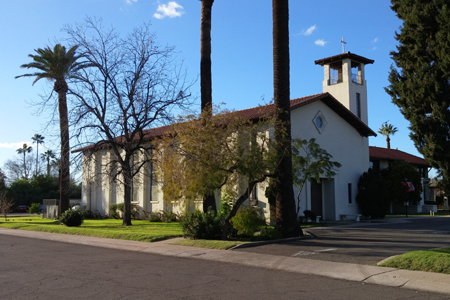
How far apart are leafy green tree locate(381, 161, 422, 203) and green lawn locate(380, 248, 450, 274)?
2547 cm

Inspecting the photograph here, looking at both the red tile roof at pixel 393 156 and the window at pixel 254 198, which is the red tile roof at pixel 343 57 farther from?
the window at pixel 254 198

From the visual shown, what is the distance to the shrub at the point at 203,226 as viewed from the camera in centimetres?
1700

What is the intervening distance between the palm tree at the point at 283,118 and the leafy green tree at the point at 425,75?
13.8 meters

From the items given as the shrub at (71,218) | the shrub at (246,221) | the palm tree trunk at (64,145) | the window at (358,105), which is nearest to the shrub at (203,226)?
Answer: the shrub at (246,221)

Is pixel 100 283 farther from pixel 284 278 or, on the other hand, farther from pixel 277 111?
pixel 277 111

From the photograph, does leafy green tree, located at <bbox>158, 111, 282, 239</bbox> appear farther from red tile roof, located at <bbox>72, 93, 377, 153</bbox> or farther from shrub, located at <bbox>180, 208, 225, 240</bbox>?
red tile roof, located at <bbox>72, 93, 377, 153</bbox>

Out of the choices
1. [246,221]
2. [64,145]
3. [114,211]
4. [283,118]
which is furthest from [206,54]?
[114,211]

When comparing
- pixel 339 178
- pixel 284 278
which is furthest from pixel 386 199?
pixel 284 278

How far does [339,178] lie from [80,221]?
17039mm

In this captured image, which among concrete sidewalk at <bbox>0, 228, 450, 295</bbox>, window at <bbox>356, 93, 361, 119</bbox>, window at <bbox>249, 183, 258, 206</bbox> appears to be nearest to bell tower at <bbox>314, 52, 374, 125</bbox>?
window at <bbox>356, 93, 361, 119</bbox>

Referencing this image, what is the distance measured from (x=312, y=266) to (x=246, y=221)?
563cm

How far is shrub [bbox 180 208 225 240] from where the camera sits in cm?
1700

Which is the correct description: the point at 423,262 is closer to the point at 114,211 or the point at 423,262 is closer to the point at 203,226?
the point at 203,226

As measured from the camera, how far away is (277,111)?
1673cm
